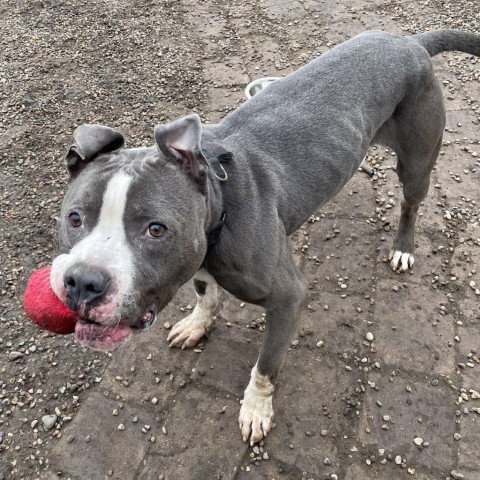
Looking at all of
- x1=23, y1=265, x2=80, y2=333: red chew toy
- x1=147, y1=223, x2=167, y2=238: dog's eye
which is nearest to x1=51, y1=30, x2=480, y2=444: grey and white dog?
x1=147, y1=223, x2=167, y2=238: dog's eye

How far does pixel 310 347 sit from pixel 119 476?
1.51 m

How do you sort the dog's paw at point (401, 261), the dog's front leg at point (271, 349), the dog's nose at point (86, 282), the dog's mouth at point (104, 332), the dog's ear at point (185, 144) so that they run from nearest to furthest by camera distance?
the dog's nose at point (86, 282) → the dog's mouth at point (104, 332) → the dog's ear at point (185, 144) → the dog's front leg at point (271, 349) → the dog's paw at point (401, 261)

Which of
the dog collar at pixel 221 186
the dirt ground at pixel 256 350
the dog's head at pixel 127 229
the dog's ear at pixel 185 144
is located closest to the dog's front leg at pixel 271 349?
the dirt ground at pixel 256 350

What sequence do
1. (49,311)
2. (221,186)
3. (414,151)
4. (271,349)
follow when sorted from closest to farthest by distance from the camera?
(49,311) → (221,186) → (271,349) → (414,151)

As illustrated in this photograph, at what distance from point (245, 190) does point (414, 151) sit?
1.57 m

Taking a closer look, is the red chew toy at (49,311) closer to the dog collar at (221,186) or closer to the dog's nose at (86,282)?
the dog's nose at (86,282)

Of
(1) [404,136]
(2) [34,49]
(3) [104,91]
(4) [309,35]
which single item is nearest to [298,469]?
(1) [404,136]

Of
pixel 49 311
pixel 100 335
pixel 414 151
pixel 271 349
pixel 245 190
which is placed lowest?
pixel 271 349

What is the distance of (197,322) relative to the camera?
3752 mm

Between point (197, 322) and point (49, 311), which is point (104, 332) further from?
point (197, 322)

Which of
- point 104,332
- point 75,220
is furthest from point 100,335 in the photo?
point 75,220

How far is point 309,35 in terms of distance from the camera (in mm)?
6699

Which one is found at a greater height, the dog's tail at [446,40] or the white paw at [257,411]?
the dog's tail at [446,40]

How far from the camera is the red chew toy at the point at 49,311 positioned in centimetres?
247
